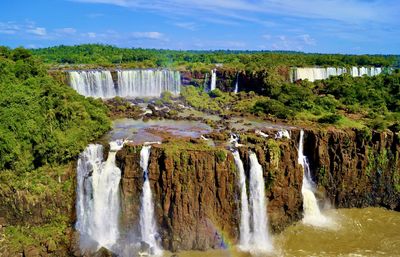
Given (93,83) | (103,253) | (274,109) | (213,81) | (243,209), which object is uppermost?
(213,81)

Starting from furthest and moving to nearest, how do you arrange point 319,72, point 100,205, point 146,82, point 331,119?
point 319,72 < point 146,82 < point 331,119 < point 100,205

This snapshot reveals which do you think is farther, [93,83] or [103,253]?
[93,83]

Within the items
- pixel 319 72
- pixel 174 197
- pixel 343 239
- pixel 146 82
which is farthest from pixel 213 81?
pixel 343 239

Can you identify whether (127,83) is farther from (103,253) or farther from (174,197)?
(103,253)

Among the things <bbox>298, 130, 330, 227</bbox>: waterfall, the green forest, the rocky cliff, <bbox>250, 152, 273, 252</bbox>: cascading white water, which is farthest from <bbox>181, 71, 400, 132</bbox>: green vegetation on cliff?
<bbox>250, 152, 273, 252</bbox>: cascading white water

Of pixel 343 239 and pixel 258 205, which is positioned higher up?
pixel 258 205

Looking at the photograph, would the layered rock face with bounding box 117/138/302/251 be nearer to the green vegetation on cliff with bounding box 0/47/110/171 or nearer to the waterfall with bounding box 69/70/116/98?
the green vegetation on cliff with bounding box 0/47/110/171

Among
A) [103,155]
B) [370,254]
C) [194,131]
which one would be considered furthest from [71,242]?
[370,254]
